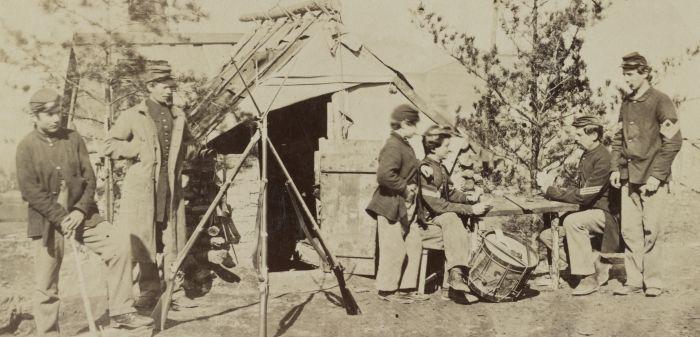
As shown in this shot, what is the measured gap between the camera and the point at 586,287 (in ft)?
20.2

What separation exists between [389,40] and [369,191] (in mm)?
68180

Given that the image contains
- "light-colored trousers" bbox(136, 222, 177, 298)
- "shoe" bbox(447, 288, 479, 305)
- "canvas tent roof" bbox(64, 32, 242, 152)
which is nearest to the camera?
"light-colored trousers" bbox(136, 222, 177, 298)

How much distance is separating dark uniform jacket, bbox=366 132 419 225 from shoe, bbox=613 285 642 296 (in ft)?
7.32

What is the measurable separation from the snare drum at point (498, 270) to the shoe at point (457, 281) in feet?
0.20

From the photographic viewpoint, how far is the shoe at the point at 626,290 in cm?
602

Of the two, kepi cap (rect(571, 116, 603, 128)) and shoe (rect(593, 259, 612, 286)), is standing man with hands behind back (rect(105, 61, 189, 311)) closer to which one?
kepi cap (rect(571, 116, 603, 128))

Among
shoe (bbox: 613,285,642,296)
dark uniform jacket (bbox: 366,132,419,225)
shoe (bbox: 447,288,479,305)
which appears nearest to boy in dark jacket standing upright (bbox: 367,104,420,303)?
dark uniform jacket (bbox: 366,132,419,225)

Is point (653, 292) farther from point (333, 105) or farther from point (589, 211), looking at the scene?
point (333, 105)

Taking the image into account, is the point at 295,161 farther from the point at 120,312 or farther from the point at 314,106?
A: the point at 120,312

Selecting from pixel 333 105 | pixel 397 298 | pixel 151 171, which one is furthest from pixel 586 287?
pixel 151 171

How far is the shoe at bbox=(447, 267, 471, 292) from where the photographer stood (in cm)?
595

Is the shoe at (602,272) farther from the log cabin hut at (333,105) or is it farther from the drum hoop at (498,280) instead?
the log cabin hut at (333,105)

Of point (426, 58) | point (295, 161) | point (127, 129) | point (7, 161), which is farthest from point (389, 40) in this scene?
point (127, 129)

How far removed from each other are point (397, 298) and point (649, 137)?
115 inches
